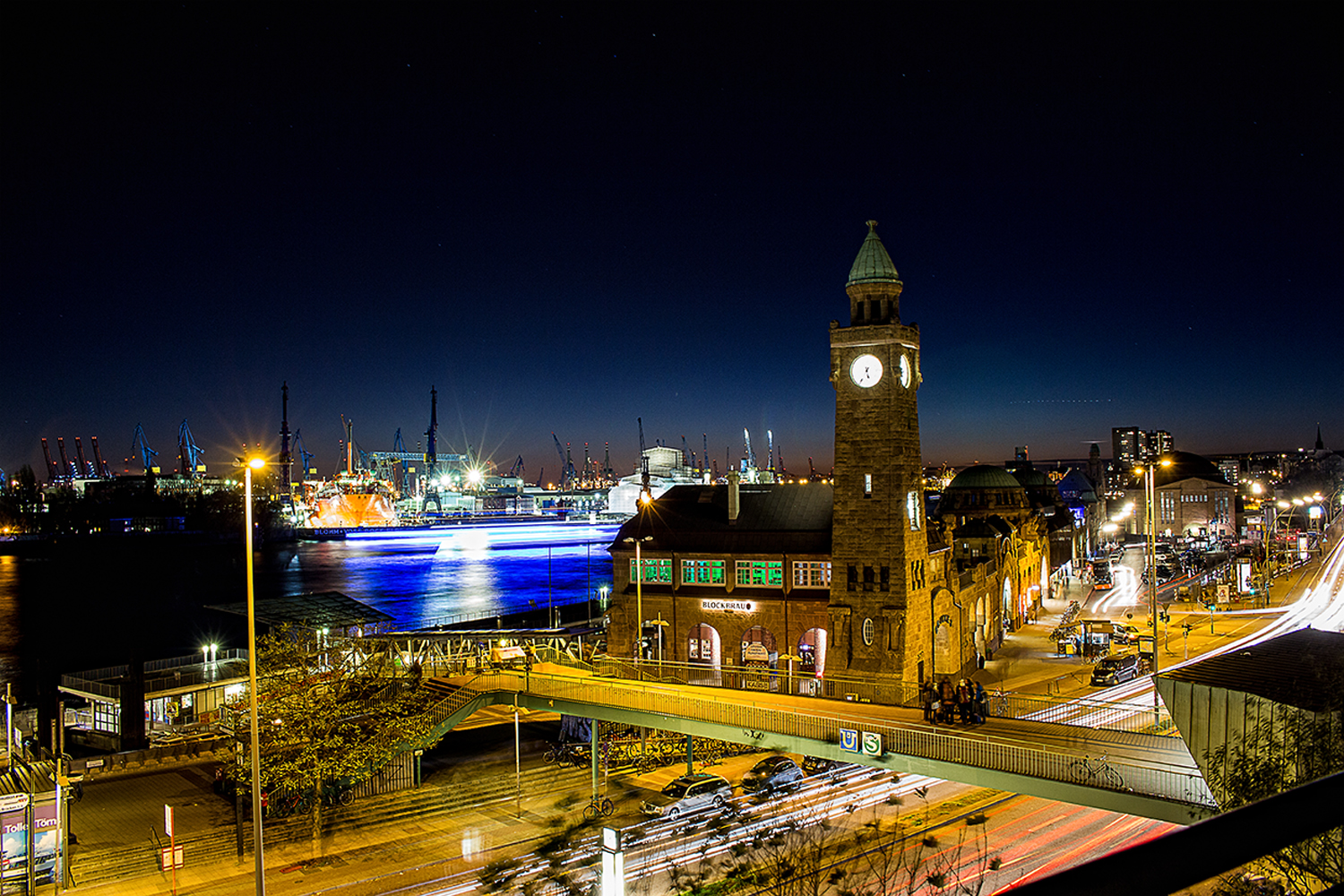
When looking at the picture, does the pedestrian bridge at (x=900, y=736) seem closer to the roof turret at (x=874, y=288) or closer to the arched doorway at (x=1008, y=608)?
the roof turret at (x=874, y=288)

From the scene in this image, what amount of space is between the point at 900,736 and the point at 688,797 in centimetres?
922

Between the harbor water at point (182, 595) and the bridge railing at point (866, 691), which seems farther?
the harbor water at point (182, 595)

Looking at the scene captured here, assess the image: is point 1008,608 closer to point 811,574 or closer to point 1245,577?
point 1245,577

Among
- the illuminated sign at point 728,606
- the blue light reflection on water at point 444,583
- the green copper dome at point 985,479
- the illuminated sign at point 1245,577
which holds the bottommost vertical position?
the blue light reflection on water at point 444,583

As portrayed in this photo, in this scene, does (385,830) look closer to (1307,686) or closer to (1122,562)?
(1307,686)

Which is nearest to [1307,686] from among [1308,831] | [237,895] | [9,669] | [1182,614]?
[1308,831]

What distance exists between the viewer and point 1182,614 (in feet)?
219

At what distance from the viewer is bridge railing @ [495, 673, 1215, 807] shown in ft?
75.5

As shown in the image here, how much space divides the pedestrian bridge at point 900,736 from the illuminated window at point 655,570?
1062 cm

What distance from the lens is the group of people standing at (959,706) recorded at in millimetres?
29469

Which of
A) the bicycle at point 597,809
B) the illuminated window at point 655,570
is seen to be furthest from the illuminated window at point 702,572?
the bicycle at point 597,809

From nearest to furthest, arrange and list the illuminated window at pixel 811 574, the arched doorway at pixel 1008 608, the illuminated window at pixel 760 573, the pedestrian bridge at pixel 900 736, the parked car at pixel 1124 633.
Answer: the pedestrian bridge at pixel 900 736 < the illuminated window at pixel 811 574 < the illuminated window at pixel 760 573 < the parked car at pixel 1124 633 < the arched doorway at pixel 1008 608

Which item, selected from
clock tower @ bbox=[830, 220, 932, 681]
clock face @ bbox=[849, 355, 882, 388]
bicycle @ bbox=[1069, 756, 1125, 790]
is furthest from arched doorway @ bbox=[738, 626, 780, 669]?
bicycle @ bbox=[1069, 756, 1125, 790]

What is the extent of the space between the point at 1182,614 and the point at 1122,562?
4421 centimetres
